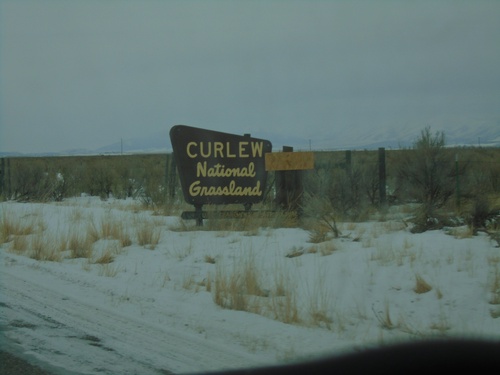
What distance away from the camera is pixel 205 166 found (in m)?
15.8

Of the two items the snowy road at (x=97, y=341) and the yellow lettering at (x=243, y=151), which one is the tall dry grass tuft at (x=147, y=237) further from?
the snowy road at (x=97, y=341)

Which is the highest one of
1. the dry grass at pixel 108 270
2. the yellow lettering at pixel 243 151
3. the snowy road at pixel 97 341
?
the yellow lettering at pixel 243 151

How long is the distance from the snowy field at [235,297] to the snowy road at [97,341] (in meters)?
0.01

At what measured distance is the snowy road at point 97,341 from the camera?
19.7 feet

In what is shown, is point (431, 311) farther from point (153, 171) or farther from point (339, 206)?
point (153, 171)

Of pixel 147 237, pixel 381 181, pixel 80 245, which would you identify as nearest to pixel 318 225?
pixel 147 237

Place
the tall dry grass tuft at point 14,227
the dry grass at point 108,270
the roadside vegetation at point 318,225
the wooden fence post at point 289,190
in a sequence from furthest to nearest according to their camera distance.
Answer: the wooden fence post at point 289,190
the tall dry grass tuft at point 14,227
the dry grass at point 108,270
the roadside vegetation at point 318,225

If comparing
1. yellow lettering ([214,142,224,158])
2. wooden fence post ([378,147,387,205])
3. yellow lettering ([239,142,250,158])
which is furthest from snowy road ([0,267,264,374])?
wooden fence post ([378,147,387,205])

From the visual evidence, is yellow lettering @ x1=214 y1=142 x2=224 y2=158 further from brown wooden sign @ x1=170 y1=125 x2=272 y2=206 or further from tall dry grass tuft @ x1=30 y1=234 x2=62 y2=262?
tall dry grass tuft @ x1=30 y1=234 x2=62 y2=262

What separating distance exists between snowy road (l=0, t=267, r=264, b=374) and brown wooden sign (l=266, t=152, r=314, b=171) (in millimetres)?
7695

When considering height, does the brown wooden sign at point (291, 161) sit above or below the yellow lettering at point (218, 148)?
below

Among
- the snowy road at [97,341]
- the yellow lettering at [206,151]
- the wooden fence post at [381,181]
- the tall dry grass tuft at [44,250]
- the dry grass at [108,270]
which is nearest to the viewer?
the snowy road at [97,341]

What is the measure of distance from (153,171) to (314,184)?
18.1 m

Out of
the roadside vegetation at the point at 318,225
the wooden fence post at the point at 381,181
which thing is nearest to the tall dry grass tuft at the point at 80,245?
the roadside vegetation at the point at 318,225
